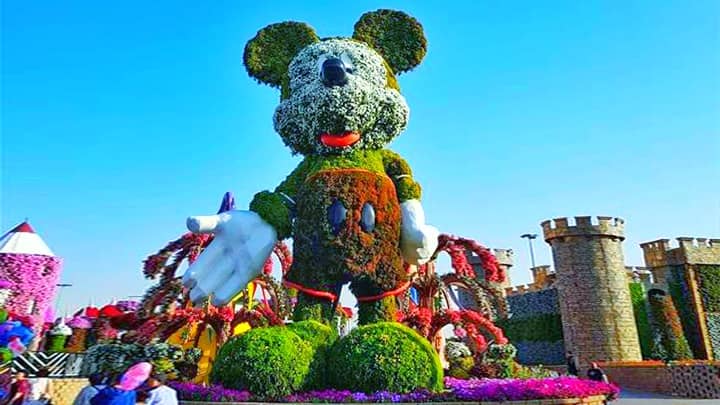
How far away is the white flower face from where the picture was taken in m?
7.07

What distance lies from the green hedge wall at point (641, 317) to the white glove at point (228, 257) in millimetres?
21389

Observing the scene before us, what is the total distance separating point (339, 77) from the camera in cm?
704

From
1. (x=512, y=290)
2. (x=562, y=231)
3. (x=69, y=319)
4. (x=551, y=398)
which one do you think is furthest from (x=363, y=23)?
(x=512, y=290)

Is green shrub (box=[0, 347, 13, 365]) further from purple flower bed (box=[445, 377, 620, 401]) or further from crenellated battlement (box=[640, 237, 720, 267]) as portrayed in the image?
crenellated battlement (box=[640, 237, 720, 267])

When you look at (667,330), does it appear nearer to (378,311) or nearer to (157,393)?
(378,311)

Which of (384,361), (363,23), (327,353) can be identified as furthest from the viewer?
(363,23)

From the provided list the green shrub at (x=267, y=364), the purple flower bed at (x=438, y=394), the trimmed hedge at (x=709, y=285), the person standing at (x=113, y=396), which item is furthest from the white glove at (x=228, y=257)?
the trimmed hedge at (x=709, y=285)

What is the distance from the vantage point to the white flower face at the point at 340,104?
707 centimetres

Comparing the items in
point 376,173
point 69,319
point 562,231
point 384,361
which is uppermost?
point 562,231

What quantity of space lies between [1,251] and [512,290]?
23030 millimetres

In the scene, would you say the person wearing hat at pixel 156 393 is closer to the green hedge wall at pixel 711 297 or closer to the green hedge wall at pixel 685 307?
the green hedge wall at pixel 685 307

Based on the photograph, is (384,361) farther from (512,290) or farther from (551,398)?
(512,290)

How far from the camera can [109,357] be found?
22.8 ft

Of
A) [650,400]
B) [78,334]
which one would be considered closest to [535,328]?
[650,400]
